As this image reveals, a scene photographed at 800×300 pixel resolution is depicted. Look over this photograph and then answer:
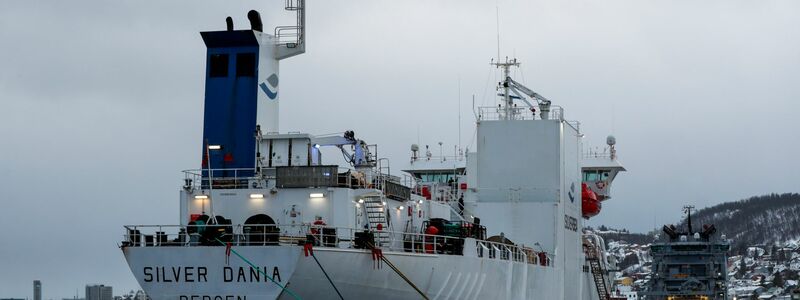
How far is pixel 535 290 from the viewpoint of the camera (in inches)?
1677

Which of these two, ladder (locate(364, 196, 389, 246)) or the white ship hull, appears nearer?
the white ship hull

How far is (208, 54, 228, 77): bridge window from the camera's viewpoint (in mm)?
38250

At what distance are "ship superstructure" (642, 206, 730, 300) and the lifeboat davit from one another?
22114mm

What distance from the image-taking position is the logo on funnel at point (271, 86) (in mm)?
38688

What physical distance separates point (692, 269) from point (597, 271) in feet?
71.3

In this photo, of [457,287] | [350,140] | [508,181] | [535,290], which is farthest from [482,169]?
[457,287]

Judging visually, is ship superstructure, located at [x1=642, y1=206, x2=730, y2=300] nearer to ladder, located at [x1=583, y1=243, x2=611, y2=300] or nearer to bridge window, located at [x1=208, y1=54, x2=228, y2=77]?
ladder, located at [x1=583, y1=243, x2=611, y2=300]

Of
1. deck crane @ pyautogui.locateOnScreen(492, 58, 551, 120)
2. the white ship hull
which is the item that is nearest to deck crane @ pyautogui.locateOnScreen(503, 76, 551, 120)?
deck crane @ pyautogui.locateOnScreen(492, 58, 551, 120)

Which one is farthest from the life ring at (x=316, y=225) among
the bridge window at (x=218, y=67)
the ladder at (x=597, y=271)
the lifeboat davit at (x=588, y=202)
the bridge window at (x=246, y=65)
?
the ladder at (x=597, y=271)

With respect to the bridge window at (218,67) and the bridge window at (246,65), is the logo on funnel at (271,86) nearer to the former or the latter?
the bridge window at (246,65)

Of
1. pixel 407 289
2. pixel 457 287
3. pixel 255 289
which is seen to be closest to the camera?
pixel 255 289

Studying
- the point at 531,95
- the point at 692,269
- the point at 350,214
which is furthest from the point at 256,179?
the point at 692,269

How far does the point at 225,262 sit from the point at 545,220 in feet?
53.9

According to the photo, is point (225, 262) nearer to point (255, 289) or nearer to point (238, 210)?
point (255, 289)
